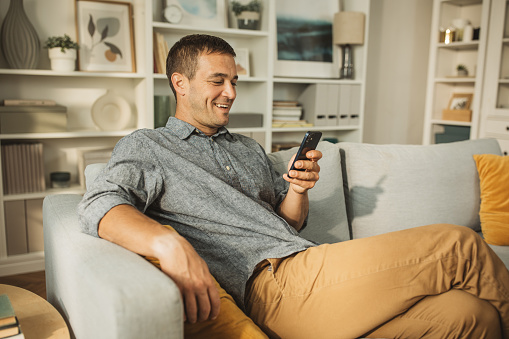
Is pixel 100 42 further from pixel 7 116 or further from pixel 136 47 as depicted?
pixel 7 116

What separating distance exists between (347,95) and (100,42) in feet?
5.73

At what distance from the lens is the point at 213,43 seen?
1.40 m

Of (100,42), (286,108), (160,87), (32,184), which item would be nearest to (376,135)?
(286,108)

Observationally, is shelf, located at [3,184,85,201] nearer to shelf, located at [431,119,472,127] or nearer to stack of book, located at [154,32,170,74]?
stack of book, located at [154,32,170,74]

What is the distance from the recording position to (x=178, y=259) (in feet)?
2.88

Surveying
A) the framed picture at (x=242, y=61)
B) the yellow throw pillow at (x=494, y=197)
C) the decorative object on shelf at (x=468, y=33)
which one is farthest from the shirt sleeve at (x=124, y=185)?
the decorative object on shelf at (x=468, y=33)

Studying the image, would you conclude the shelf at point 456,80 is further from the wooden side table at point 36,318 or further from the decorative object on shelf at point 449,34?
the wooden side table at point 36,318

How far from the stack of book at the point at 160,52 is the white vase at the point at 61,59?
1.52 ft

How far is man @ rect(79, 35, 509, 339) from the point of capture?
1.00 m

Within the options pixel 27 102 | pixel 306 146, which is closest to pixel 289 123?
pixel 27 102

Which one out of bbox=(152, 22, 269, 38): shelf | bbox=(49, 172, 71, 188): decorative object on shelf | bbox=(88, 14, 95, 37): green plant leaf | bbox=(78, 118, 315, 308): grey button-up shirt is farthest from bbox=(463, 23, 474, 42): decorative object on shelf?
bbox=(49, 172, 71, 188): decorative object on shelf

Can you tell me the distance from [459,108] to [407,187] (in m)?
2.25

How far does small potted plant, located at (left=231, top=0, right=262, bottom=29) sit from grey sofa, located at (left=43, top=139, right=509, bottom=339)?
149 cm

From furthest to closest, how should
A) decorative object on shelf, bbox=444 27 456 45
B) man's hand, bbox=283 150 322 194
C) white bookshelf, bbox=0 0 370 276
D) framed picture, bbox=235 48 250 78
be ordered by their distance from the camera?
decorative object on shelf, bbox=444 27 456 45
framed picture, bbox=235 48 250 78
white bookshelf, bbox=0 0 370 276
man's hand, bbox=283 150 322 194
